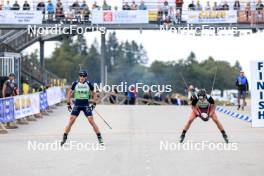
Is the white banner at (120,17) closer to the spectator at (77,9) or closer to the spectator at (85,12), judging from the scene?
the spectator at (85,12)

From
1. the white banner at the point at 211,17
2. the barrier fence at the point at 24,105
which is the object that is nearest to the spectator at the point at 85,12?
the white banner at the point at 211,17

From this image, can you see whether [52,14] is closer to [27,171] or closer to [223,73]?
[27,171]

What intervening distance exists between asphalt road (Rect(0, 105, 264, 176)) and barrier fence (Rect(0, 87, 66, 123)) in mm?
587

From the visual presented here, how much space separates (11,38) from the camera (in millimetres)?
41594

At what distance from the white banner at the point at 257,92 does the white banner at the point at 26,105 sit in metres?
10.2

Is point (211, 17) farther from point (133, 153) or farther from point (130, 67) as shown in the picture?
point (130, 67)

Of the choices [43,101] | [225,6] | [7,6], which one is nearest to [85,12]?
[7,6]

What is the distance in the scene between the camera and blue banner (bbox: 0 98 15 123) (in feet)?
61.6

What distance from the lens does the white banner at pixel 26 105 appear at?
20.8m

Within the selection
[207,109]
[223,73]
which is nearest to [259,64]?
[207,109]

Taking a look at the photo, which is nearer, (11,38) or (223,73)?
(11,38)

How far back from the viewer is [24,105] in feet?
72.0

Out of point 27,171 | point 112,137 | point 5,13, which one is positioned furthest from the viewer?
point 5,13

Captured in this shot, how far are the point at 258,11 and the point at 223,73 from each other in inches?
2918
